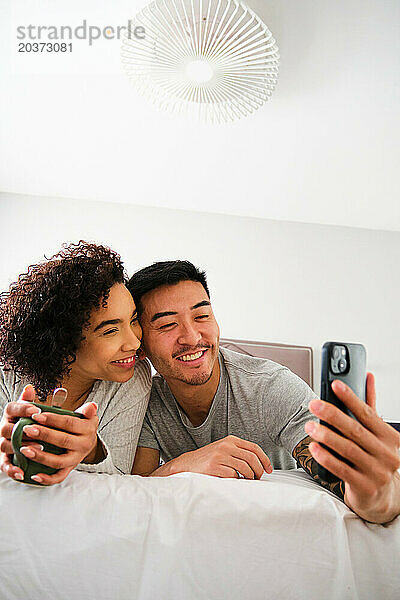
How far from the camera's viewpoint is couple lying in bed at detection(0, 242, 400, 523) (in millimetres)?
744

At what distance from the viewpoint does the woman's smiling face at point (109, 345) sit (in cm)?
121

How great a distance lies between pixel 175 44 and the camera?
6.61 feet

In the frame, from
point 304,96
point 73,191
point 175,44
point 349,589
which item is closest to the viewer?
point 349,589

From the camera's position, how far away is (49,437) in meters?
0.80

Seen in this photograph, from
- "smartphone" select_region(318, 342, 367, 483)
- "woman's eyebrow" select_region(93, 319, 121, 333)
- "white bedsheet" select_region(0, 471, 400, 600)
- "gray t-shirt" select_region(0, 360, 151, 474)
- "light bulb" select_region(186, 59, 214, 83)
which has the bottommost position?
"white bedsheet" select_region(0, 471, 400, 600)

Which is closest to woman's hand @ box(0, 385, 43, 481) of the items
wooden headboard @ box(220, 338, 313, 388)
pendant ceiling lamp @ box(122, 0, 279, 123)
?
pendant ceiling lamp @ box(122, 0, 279, 123)

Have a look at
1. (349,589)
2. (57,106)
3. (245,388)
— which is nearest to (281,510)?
(349,589)

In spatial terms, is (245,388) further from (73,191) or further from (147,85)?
(73,191)

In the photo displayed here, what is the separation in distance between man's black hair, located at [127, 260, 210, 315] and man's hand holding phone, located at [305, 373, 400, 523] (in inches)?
32.2

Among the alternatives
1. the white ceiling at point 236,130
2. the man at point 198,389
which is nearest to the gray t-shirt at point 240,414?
the man at point 198,389

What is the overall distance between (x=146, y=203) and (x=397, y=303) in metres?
2.04

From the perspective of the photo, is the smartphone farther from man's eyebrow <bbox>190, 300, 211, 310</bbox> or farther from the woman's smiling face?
man's eyebrow <bbox>190, 300, 211, 310</bbox>

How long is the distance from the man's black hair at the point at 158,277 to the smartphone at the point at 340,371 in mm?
760

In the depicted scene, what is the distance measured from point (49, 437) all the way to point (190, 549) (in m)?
0.26
